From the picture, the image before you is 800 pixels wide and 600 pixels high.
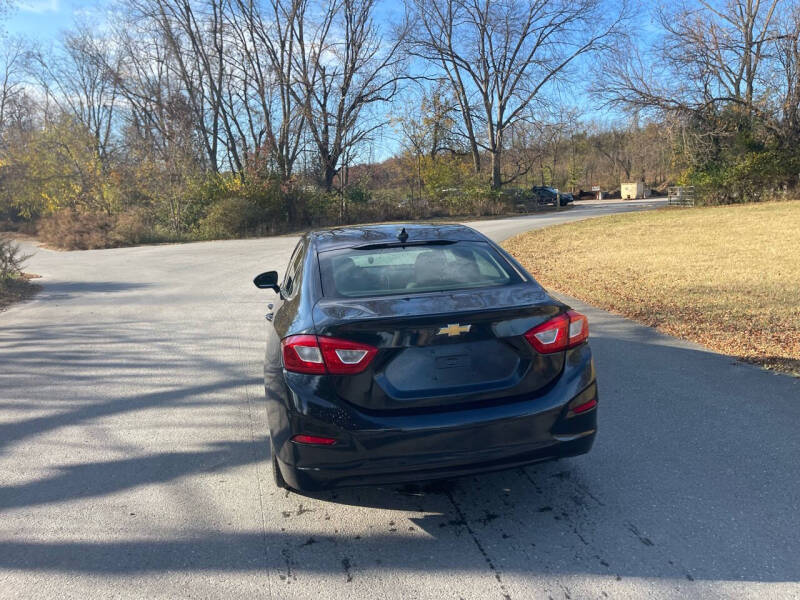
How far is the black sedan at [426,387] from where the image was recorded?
288cm

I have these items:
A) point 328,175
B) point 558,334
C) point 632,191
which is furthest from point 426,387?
point 632,191

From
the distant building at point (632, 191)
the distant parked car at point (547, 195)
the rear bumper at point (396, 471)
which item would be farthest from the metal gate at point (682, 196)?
the rear bumper at point (396, 471)

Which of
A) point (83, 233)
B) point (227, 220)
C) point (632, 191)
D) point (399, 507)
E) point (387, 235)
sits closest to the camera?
point (399, 507)

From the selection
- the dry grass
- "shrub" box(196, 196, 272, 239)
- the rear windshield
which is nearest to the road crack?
the rear windshield

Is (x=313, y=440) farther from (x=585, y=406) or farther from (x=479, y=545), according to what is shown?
(x=585, y=406)

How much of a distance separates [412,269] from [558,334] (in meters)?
1.05

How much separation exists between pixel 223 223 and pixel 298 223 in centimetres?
525

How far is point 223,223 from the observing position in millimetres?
29922

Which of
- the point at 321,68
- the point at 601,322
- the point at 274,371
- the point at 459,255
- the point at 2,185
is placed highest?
the point at 321,68

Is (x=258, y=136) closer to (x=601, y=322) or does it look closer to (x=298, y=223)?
(x=298, y=223)

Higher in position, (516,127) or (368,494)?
(516,127)

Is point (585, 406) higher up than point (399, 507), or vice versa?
point (585, 406)

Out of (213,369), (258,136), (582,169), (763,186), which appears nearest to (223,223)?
(258,136)

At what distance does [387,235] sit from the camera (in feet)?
13.8
